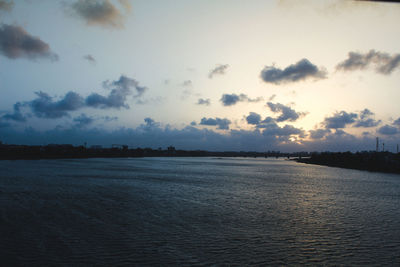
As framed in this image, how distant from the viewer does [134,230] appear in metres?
12.5

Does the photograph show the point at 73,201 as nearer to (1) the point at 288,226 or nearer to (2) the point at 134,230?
(2) the point at 134,230

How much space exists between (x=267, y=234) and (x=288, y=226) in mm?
2071

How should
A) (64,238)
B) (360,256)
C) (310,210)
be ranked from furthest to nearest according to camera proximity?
1. (310,210)
2. (64,238)
3. (360,256)

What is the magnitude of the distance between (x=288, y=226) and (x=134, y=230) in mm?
7258

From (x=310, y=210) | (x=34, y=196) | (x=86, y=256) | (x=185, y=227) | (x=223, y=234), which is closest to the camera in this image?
(x=86, y=256)

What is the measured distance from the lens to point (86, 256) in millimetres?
9172

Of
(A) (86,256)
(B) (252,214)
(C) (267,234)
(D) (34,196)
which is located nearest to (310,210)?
(B) (252,214)

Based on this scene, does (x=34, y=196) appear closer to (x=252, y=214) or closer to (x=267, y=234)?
(x=252, y=214)

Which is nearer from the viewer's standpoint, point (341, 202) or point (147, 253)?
point (147, 253)

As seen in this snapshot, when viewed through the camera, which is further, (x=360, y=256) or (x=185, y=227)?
(x=185, y=227)

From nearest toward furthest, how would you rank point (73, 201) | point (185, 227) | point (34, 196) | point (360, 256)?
point (360, 256) < point (185, 227) < point (73, 201) < point (34, 196)

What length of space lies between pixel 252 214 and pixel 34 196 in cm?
1582

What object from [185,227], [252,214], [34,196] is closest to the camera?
[185,227]

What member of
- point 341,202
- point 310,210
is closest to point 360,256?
point 310,210
